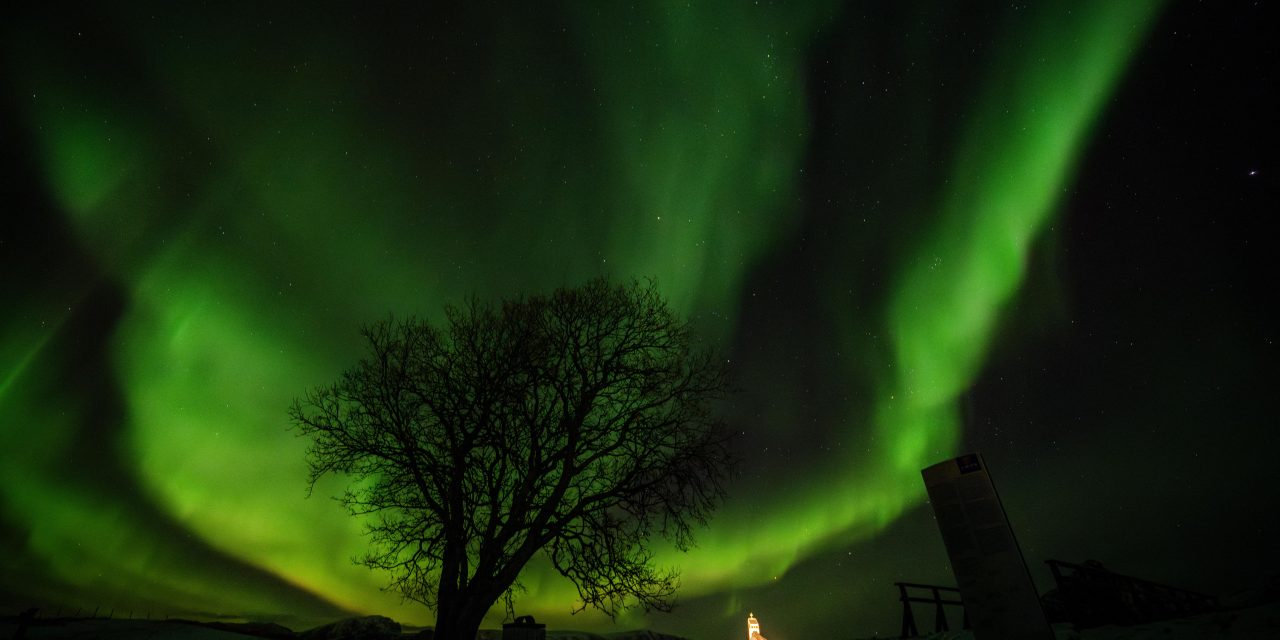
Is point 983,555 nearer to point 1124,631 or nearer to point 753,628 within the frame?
point 1124,631

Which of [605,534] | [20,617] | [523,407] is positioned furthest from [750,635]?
[20,617]

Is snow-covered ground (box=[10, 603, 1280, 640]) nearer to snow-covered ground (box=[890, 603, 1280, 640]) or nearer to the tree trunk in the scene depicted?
snow-covered ground (box=[890, 603, 1280, 640])

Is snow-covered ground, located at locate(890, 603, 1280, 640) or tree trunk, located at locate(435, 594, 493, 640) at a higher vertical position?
tree trunk, located at locate(435, 594, 493, 640)

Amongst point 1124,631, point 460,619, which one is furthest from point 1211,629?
point 460,619

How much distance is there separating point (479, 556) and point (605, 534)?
2.71 m

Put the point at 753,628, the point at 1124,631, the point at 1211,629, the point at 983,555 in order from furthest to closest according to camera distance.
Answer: the point at 753,628 → the point at 983,555 → the point at 1124,631 → the point at 1211,629

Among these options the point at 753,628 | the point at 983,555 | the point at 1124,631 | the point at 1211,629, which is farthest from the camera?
the point at 753,628

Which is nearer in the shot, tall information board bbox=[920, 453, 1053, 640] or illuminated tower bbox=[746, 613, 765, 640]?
tall information board bbox=[920, 453, 1053, 640]

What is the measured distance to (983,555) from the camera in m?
9.65

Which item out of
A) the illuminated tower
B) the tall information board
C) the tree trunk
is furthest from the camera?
the illuminated tower

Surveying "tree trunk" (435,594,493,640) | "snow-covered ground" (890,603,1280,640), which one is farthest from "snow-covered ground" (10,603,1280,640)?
"tree trunk" (435,594,493,640)

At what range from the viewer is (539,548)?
36.1 feet

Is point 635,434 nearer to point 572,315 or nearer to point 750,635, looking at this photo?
point 572,315

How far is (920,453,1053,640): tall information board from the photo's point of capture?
9.05 meters
